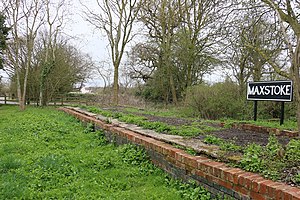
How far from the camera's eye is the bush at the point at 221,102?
9.61m

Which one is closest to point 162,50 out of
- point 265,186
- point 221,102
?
point 221,102

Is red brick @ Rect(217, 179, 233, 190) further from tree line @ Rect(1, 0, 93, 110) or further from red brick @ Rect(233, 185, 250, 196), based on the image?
tree line @ Rect(1, 0, 93, 110)

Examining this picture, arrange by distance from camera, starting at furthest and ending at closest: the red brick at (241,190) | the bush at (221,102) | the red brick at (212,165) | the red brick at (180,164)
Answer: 1. the bush at (221,102)
2. the red brick at (180,164)
3. the red brick at (212,165)
4. the red brick at (241,190)

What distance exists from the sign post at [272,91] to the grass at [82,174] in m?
3.89

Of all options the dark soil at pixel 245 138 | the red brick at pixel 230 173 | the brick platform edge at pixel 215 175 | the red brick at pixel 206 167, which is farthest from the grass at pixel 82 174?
the dark soil at pixel 245 138

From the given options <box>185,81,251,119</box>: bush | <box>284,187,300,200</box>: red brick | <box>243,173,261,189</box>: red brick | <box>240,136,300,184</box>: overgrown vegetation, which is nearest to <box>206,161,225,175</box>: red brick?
<box>240,136,300,184</box>: overgrown vegetation

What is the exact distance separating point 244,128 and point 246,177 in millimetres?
3854

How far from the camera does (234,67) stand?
14.4m

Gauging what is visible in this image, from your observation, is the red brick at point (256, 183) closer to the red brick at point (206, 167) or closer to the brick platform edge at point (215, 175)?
the brick platform edge at point (215, 175)

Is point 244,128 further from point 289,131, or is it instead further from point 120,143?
point 120,143

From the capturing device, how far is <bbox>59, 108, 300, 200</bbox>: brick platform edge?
2.10 metres

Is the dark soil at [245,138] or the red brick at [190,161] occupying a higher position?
the dark soil at [245,138]

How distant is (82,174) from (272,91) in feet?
16.5

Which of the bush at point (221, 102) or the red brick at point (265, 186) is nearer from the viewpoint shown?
the red brick at point (265, 186)
